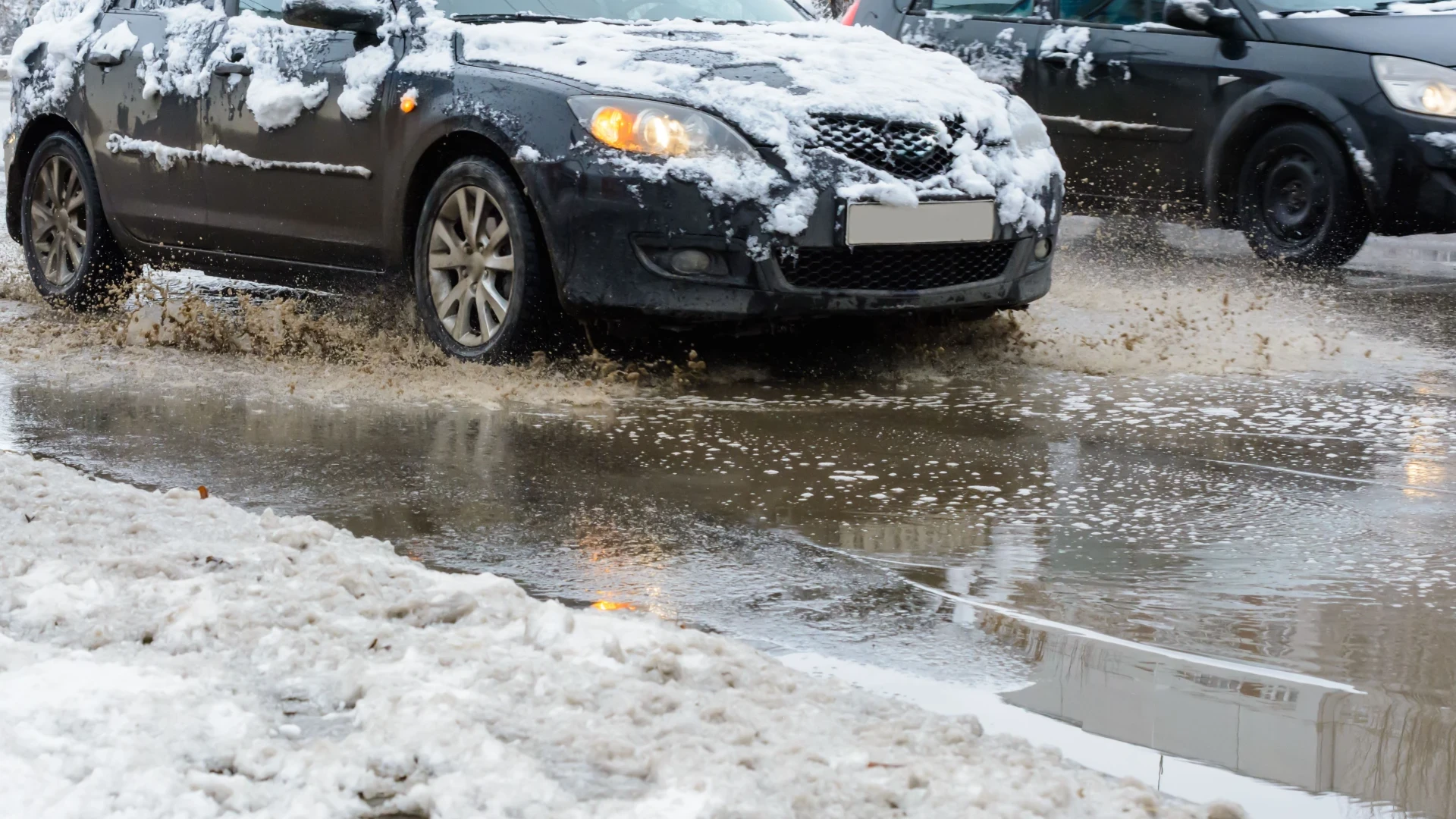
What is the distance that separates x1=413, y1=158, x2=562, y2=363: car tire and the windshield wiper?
58cm

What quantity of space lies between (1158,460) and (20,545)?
2744mm

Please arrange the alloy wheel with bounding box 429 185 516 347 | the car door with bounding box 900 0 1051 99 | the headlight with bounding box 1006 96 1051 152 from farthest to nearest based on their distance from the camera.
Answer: the car door with bounding box 900 0 1051 99
the headlight with bounding box 1006 96 1051 152
the alloy wheel with bounding box 429 185 516 347

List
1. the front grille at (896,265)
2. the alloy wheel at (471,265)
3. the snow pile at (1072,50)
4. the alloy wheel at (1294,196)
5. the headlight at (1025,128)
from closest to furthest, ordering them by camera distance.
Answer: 1. the front grille at (896,265)
2. the alloy wheel at (471,265)
3. the headlight at (1025,128)
4. the alloy wheel at (1294,196)
5. the snow pile at (1072,50)

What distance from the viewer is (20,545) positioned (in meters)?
3.63

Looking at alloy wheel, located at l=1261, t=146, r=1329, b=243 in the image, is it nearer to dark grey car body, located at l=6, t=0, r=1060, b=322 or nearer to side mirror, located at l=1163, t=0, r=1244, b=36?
side mirror, located at l=1163, t=0, r=1244, b=36

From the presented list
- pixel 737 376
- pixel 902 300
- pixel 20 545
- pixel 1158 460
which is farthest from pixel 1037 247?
pixel 20 545

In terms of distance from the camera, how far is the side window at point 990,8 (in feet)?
31.3

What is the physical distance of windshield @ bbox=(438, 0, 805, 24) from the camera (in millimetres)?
6438

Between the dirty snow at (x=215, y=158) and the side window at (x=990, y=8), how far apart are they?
430cm

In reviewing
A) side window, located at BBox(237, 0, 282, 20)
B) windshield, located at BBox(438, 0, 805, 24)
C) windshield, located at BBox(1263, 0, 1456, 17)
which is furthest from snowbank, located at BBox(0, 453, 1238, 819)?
windshield, located at BBox(1263, 0, 1456, 17)

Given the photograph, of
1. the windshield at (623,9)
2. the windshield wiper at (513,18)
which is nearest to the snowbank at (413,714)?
the windshield wiper at (513,18)

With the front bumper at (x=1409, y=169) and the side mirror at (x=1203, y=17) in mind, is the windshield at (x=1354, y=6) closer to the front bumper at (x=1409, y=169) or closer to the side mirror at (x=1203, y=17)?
the side mirror at (x=1203, y=17)

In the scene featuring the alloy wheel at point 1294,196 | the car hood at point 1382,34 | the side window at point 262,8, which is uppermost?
the side window at point 262,8

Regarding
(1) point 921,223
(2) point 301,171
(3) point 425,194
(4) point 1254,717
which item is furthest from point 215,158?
(4) point 1254,717
